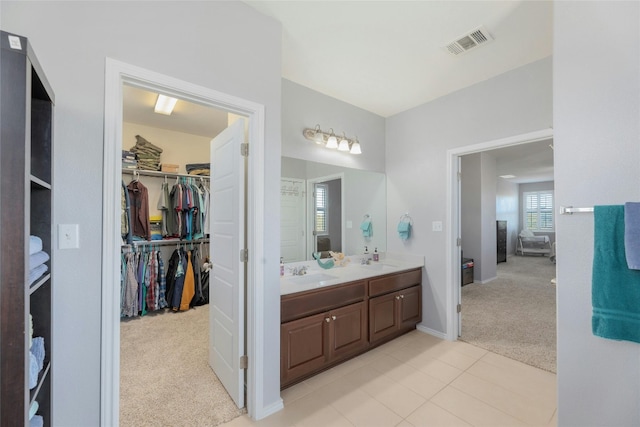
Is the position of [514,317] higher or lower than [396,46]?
lower

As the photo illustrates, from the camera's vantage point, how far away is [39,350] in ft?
3.33

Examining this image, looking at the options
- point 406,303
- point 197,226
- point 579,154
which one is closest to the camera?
point 579,154

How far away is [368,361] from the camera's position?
98.8 inches

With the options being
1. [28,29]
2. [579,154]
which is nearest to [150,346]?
[28,29]

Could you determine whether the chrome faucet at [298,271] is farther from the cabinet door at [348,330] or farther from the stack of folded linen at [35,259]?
the stack of folded linen at [35,259]

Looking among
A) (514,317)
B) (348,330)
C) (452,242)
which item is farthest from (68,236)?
(514,317)

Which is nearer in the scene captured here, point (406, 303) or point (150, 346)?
point (150, 346)

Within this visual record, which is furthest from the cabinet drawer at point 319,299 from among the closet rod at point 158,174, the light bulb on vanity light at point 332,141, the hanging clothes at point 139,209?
the closet rod at point 158,174

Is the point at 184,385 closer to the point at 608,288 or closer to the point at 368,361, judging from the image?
the point at 368,361

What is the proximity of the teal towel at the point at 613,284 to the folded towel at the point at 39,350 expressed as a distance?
233cm

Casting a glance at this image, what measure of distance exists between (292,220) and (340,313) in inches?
42.0

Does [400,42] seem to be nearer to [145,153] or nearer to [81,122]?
[81,122]

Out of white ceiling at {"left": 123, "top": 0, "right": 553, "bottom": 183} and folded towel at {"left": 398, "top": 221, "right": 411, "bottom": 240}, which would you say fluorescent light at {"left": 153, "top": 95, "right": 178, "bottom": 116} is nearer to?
white ceiling at {"left": 123, "top": 0, "right": 553, "bottom": 183}

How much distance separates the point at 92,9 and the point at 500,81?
123 inches
